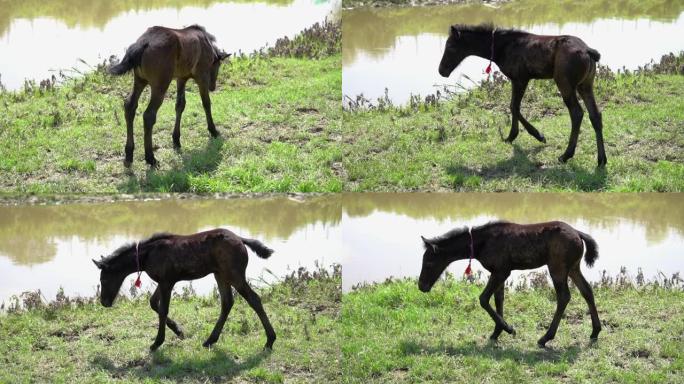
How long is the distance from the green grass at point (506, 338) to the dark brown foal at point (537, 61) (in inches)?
70.3

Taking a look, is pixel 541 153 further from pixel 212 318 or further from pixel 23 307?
pixel 23 307

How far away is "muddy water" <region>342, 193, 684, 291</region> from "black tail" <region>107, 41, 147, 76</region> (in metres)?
3.12

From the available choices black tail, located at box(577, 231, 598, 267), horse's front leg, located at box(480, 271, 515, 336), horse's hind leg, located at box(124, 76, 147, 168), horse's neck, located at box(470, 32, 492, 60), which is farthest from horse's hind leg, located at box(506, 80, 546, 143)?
horse's hind leg, located at box(124, 76, 147, 168)

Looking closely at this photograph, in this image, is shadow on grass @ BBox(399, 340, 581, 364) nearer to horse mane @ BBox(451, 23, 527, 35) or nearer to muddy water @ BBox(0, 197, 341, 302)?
muddy water @ BBox(0, 197, 341, 302)

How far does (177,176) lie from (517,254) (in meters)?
3.91

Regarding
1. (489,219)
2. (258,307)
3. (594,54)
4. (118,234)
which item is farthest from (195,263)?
(594,54)

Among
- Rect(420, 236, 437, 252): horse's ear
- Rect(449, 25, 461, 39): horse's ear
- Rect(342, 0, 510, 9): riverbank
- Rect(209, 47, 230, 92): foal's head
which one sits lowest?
Rect(420, 236, 437, 252): horse's ear

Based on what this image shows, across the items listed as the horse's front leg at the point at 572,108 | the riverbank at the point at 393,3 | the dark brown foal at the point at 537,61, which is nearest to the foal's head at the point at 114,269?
the dark brown foal at the point at 537,61

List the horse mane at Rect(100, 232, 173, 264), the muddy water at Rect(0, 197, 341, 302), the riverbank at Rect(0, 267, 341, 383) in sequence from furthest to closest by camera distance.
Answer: the muddy water at Rect(0, 197, 341, 302), the horse mane at Rect(100, 232, 173, 264), the riverbank at Rect(0, 267, 341, 383)

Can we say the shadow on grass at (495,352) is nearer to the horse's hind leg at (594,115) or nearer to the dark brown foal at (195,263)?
the dark brown foal at (195,263)

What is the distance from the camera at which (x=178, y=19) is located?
17531 millimetres

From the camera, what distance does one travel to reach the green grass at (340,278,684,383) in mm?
11594

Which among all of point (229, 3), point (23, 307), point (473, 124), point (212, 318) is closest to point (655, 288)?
point (473, 124)

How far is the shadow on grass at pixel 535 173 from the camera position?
1269cm
